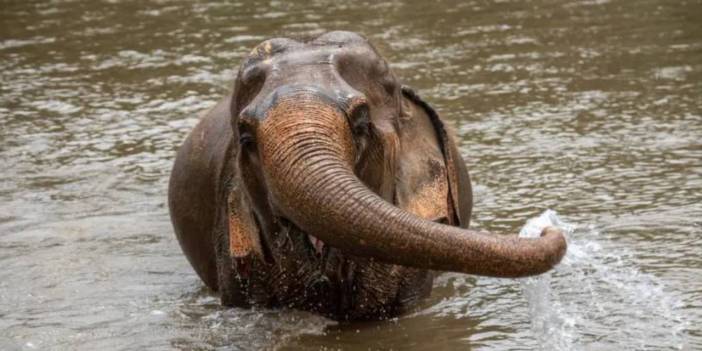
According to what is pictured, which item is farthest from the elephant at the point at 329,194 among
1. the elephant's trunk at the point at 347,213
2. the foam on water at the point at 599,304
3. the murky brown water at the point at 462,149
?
the foam on water at the point at 599,304

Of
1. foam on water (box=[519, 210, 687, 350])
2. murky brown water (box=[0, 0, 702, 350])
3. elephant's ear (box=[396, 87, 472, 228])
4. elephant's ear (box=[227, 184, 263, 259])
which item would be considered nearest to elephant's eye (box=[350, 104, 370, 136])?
elephant's ear (box=[396, 87, 472, 228])

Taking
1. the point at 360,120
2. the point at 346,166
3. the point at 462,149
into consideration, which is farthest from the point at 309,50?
the point at 462,149

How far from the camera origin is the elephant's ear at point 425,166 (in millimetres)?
6336

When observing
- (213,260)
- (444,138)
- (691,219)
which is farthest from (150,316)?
(691,219)

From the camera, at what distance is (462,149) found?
9961 millimetres

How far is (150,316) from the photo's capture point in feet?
23.2

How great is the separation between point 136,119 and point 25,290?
3.99m

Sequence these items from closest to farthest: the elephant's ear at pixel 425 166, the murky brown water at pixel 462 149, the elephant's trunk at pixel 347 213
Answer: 1. the elephant's trunk at pixel 347 213
2. the elephant's ear at pixel 425 166
3. the murky brown water at pixel 462 149

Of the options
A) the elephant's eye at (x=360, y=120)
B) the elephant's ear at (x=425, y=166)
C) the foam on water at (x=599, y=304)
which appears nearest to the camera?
the elephant's eye at (x=360, y=120)

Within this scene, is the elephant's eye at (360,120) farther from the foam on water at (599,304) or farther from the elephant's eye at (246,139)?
the foam on water at (599,304)

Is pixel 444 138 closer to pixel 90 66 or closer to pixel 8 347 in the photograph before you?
pixel 8 347

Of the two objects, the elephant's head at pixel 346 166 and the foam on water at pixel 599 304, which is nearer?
the elephant's head at pixel 346 166

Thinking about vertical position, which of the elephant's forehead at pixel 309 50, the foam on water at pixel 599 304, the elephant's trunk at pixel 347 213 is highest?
the elephant's forehead at pixel 309 50

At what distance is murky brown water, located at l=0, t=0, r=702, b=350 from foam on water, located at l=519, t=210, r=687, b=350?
2 centimetres
